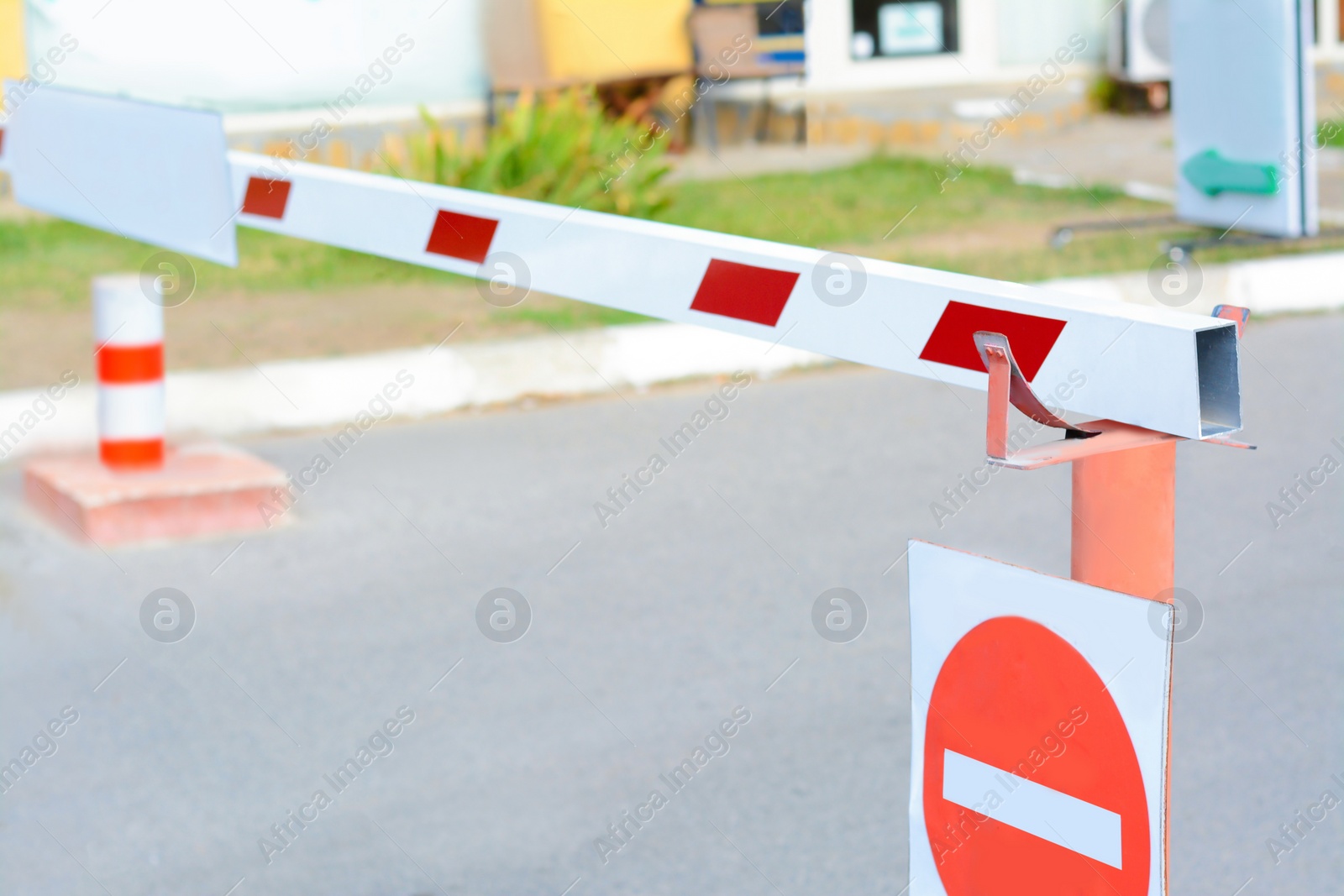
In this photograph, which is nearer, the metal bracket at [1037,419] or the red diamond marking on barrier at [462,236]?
the metal bracket at [1037,419]

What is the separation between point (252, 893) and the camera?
3211 mm

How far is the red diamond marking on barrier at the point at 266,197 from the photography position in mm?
3107

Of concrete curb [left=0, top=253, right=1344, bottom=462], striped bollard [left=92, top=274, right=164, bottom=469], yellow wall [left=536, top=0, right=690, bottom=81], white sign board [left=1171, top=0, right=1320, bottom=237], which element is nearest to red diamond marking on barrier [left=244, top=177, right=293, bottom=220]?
striped bollard [left=92, top=274, right=164, bottom=469]

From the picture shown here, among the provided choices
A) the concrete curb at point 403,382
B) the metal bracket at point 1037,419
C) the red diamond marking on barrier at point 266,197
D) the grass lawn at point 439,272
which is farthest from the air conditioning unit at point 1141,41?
the metal bracket at point 1037,419

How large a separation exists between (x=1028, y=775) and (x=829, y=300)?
602mm

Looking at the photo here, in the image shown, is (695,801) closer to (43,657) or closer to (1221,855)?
(1221,855)

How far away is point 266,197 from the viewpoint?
3.16 metres

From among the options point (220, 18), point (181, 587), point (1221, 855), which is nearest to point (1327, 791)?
point (1221, 855)

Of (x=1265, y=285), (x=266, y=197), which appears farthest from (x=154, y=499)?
(x=1265, y=285)

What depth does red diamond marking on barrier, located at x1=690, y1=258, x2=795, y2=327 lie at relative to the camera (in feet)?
6.64

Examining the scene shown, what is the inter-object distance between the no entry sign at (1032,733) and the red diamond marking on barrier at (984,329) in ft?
0.71

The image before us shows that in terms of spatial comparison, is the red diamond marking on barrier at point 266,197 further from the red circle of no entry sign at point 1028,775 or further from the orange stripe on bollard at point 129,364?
the orange stripe on bollard at point 129,364

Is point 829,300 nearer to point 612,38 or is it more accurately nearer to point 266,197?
point 266,197

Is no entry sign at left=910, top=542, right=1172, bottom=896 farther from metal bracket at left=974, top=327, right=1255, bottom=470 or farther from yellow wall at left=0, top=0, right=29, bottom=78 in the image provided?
yellow wall at left=0, top=0, right=29, bottom=78
